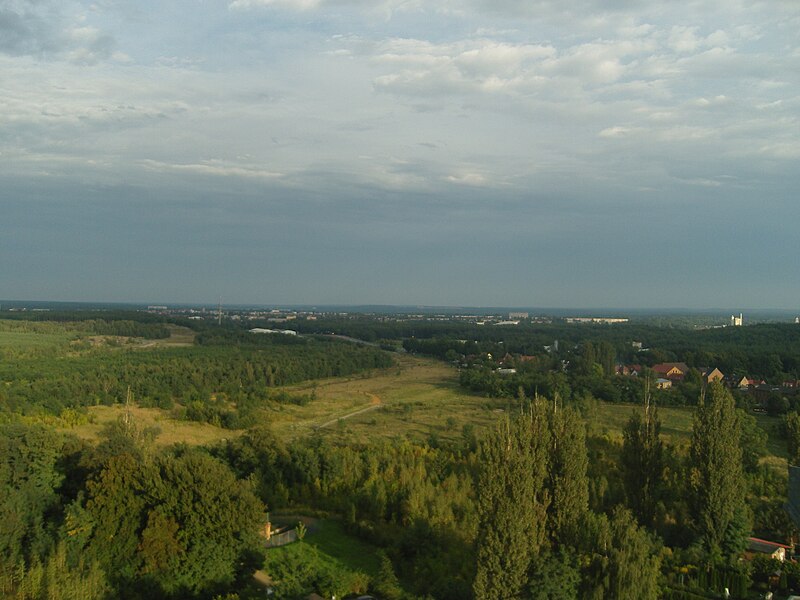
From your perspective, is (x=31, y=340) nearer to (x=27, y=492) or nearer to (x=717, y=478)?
(x=27, y=492)

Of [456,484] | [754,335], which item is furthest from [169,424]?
[754,335]

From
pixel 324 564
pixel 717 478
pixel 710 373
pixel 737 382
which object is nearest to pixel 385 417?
pixel 324 564

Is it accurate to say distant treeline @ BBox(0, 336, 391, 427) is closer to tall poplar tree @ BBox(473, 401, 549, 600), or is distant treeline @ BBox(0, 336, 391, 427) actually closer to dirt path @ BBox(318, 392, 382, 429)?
dirt path @ BBox(318, 392, 382, 429)

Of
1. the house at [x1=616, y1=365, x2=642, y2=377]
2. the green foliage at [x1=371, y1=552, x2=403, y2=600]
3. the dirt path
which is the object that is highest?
the house at [x1=616, y1=365, x2=642, y2=377]

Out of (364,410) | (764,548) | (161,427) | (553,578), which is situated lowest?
(364,410)

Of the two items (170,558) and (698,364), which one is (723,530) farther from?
(698,364)

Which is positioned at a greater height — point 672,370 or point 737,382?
point 672,370

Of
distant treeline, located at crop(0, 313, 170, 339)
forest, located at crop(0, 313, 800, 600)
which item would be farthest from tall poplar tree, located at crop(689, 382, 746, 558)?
distant treeline, located at crop(0, 313, 170, 339)
